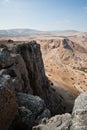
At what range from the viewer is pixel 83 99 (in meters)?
15.8

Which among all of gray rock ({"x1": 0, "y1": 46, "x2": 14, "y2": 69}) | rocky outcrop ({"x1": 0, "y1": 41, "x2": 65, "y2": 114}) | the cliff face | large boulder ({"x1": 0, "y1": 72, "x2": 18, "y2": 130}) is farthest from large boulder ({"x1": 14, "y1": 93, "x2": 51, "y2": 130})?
rocky outcrop ({"x1": 0, "y1": 41, "x2": 65, "y2": 114})

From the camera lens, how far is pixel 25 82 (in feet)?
124

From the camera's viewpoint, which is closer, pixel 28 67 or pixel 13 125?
pixel 13 125

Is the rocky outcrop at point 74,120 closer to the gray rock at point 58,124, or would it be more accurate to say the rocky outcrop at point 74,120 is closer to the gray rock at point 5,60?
the gray rock at point 58,124

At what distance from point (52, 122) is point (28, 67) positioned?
2777cm

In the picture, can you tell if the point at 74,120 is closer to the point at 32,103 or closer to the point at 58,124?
the point at 58,124

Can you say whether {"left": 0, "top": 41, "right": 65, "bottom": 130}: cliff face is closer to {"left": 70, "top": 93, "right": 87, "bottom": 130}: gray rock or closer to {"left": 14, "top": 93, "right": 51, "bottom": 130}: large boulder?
{"left": 14, "top": 93, "right": 51, "bottom": 130}: large boulder

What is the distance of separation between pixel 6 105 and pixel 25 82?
18058 mm

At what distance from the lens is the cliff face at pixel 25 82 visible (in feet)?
70.1

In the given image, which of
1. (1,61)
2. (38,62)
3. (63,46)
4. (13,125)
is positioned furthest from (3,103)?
(63,46)

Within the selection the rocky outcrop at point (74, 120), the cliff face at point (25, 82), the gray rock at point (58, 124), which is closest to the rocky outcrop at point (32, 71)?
the cliff face at point (25, 82)

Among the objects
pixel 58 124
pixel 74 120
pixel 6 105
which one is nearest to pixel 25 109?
pixel 6 105

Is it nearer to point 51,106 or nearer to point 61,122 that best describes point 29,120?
point 61,122

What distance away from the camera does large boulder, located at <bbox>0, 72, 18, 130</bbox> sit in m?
19.0
